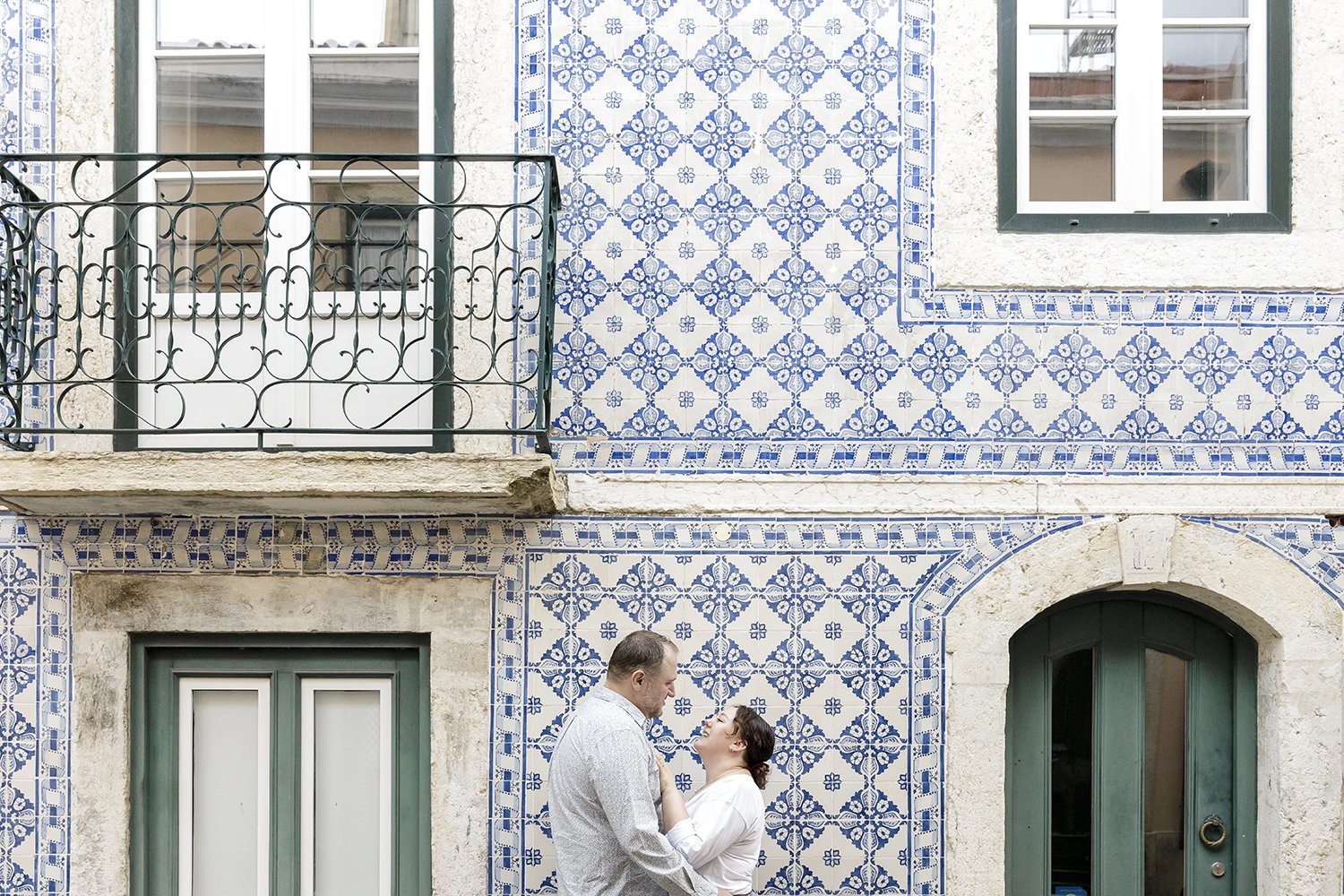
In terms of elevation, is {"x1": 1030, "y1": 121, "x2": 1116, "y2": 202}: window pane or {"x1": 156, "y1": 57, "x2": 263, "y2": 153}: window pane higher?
{"x1": 156, "y1": 57, "x2": 263, "y2": 153}: window pane

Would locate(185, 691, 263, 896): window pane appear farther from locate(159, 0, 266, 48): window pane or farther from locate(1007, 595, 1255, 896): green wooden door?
locate(1007, 595, 1255, 896): green wooden door

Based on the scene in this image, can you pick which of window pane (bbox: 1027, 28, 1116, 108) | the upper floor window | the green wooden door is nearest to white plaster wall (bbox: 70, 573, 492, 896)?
the upper floor window

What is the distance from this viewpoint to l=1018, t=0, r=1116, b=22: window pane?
4.39 metres

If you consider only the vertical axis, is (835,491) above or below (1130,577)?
above

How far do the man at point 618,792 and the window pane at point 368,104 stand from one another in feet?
7.03

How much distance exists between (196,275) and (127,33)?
0.94 m

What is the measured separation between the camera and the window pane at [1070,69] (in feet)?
14.4

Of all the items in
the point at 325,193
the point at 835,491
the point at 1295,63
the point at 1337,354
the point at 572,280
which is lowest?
the point at 835,491

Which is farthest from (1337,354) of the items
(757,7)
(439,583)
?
(439,583)

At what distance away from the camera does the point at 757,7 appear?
14.2ft

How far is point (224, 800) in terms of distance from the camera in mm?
4371

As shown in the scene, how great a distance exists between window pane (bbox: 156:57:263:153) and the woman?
9.08 feet

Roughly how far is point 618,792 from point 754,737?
513mm

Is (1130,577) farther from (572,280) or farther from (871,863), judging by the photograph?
(572,280)
